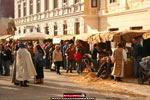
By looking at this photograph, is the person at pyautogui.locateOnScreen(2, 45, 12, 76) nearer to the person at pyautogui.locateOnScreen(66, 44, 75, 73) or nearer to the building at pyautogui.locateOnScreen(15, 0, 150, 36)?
the person at pyautogui.locateOnScreen(66, 44, 75, 73)

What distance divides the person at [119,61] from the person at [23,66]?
375cm

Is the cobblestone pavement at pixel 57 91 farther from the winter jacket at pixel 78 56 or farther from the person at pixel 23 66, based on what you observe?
the winter jacket at pixel 78 56

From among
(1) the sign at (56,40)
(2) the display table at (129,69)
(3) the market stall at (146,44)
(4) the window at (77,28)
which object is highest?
(4) the window at (77,28)

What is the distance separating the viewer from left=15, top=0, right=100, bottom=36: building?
2727 cm

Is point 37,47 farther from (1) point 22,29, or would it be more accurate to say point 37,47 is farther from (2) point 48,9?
(1) point 22,29

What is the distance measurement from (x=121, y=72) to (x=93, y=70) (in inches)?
133

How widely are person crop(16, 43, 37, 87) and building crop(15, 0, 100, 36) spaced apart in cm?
1536

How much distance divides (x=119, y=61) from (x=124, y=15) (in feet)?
36.8

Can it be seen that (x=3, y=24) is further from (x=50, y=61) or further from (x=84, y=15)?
(x=50, y=61)

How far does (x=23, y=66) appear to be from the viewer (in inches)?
474

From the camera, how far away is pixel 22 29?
4178 cm

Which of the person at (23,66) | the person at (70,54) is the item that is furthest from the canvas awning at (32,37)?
the person at (23,66)

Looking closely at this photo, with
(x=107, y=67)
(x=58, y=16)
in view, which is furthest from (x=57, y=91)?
(x=58, y=16)

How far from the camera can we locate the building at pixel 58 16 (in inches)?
1073
